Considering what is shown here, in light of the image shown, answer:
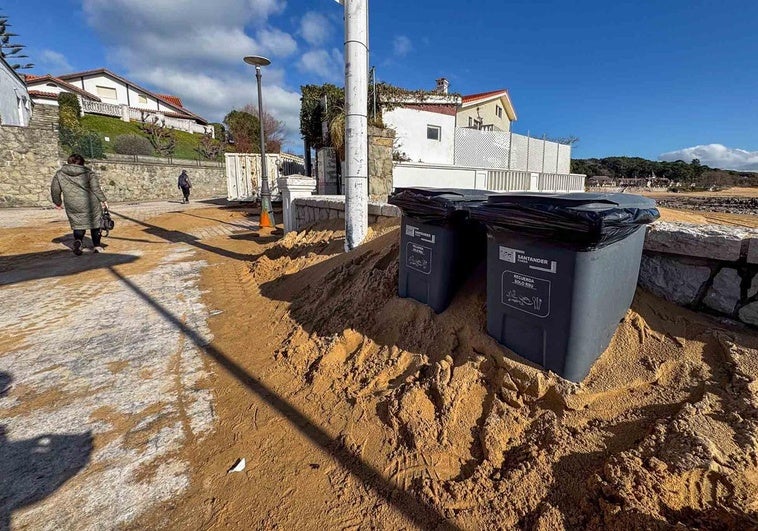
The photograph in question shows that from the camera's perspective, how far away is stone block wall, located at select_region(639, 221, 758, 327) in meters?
2.24

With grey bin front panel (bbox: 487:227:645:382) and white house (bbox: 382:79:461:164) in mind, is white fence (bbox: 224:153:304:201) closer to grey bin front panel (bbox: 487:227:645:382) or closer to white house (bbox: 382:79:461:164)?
white house (bbox: 382:79:461:164)

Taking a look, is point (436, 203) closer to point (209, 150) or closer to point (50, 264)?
point (50, 264)

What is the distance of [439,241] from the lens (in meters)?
2.87

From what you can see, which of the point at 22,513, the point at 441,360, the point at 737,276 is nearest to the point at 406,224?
the point at 441,360

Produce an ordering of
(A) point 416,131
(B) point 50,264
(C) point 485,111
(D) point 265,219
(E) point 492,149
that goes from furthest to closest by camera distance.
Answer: (C) point 485,111 → (E) point 492,149 → (A) point 416,131 → (D) point 265,219 → (B) point 50,264

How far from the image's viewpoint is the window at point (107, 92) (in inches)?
1641

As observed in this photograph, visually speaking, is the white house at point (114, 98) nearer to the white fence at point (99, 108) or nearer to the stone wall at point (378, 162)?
the white fence at point (99, 108)

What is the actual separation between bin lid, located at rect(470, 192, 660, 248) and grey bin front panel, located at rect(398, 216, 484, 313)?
618mm

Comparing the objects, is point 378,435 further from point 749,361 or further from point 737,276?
point 737,276

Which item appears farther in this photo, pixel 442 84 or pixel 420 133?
pixel 442 84

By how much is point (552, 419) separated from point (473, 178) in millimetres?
12268

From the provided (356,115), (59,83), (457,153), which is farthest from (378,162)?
(59,83)

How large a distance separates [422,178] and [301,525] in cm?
1081

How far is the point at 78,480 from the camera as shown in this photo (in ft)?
6.72
